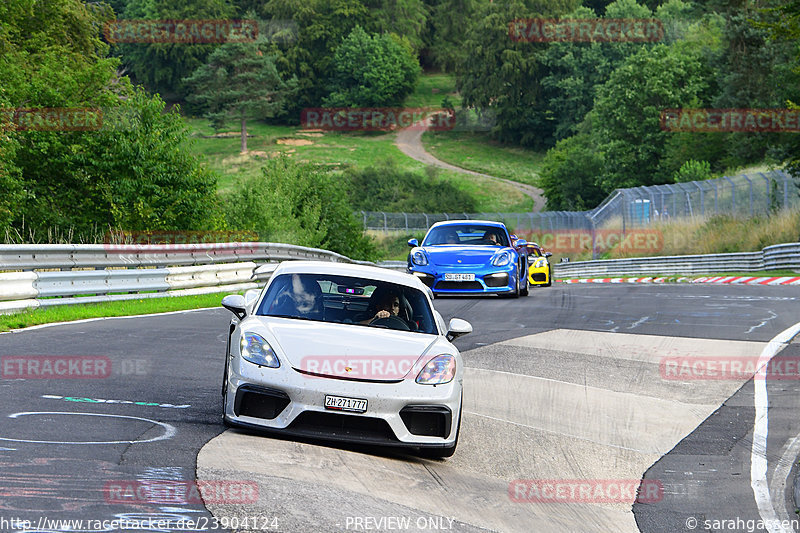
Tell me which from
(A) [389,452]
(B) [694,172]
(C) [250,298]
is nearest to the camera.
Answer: (A) [389,452]

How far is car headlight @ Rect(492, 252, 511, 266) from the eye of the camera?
65.5 feet

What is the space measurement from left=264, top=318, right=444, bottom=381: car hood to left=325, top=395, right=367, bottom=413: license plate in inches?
6.7

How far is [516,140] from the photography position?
128 m

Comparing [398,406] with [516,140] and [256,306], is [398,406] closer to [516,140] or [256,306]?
[256,306]

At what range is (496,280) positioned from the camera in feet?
65.9

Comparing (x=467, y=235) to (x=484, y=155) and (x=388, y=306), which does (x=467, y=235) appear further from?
(x=484, y=155)

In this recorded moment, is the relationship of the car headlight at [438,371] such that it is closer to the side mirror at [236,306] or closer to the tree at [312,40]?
the side mirror at [236,306]

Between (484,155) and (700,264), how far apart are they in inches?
3349

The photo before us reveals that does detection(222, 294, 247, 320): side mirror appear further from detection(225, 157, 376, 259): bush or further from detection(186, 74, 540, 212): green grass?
detection(186, 74, 540, 212): green grass

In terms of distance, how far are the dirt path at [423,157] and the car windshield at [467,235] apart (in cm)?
7335

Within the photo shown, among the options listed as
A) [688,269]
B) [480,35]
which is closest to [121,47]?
[480,35]

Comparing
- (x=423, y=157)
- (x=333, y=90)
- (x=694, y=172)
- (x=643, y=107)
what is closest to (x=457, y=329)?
(x=694, y=172)

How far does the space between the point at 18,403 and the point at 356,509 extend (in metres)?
3.42

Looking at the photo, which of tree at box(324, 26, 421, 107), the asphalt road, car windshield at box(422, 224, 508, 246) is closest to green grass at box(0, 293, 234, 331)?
the asphalt road
